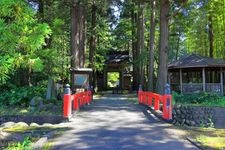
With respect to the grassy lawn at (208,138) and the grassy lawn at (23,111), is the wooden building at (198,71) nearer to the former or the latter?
the grassy lawn at (23,111)

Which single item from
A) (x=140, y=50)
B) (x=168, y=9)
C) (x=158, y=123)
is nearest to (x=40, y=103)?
(x=158, y=123)

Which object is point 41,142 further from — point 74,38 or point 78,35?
point 78,35

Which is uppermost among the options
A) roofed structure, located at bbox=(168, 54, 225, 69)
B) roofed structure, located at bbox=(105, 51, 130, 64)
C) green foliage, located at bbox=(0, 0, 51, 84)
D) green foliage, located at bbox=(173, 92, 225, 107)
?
roofed structure, located at bbox=(105, 51, 130, 64)

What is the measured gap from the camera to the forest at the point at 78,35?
777 centimetres

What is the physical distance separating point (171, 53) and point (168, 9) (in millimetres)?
28259

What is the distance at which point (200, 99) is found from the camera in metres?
23.9

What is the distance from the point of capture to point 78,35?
2484 cm

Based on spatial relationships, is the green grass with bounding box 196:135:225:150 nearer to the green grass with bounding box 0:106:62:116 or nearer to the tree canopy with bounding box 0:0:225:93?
the tree canopy with bounding box 0:0:225:93

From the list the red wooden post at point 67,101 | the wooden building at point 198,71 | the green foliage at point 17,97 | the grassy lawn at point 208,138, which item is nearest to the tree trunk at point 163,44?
the green foliage at point 17,97

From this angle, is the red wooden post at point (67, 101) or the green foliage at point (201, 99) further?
the green foliage at point (201, 99)

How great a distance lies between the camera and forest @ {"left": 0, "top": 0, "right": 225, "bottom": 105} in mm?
7773

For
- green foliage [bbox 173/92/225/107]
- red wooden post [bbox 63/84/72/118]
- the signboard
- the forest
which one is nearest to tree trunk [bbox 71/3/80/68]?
the forest

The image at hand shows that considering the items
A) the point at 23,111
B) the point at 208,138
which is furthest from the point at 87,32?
the point at 208,138

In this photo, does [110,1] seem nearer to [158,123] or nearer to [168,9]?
[168,9]
